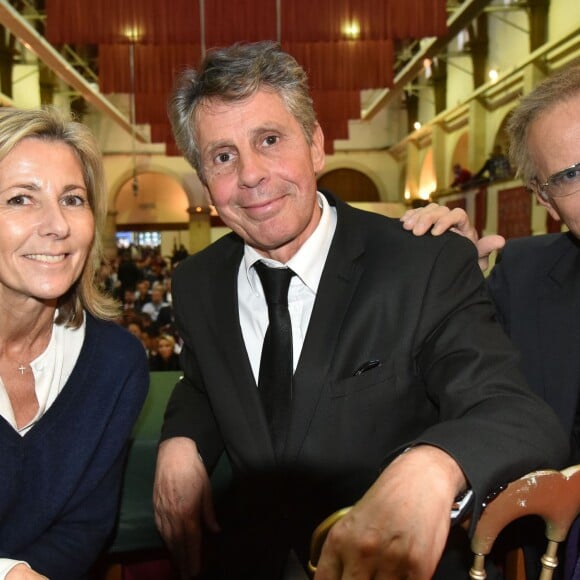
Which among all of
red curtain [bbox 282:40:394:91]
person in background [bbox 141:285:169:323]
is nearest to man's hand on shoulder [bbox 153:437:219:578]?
person in background [bbox 141:285:169:323]

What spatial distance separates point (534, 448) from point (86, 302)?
1391 mm

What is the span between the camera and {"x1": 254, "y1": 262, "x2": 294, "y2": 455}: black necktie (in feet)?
4.95

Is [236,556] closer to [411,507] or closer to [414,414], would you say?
[414,414]

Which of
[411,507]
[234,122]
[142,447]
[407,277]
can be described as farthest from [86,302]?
[411,507]

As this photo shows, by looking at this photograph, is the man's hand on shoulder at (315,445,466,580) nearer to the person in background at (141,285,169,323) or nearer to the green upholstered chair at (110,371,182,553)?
the green upholstered chair at (110,371,182,553)

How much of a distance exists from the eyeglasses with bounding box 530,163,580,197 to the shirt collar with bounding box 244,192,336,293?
562mm

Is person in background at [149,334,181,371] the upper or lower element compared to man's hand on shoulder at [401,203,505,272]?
lower

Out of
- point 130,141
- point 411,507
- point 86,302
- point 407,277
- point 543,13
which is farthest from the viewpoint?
point 130,141

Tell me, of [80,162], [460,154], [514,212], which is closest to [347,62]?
[514,212]

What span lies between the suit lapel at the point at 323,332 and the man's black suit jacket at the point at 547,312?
60 cm

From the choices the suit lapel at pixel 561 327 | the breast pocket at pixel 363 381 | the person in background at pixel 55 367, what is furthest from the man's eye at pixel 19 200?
the suit lapel at pixel 561 327

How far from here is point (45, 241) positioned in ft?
5.35

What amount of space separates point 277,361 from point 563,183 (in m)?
0.85

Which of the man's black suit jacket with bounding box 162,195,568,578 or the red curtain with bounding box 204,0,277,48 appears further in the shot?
the red curtain with bounding box 204,0,277,48
